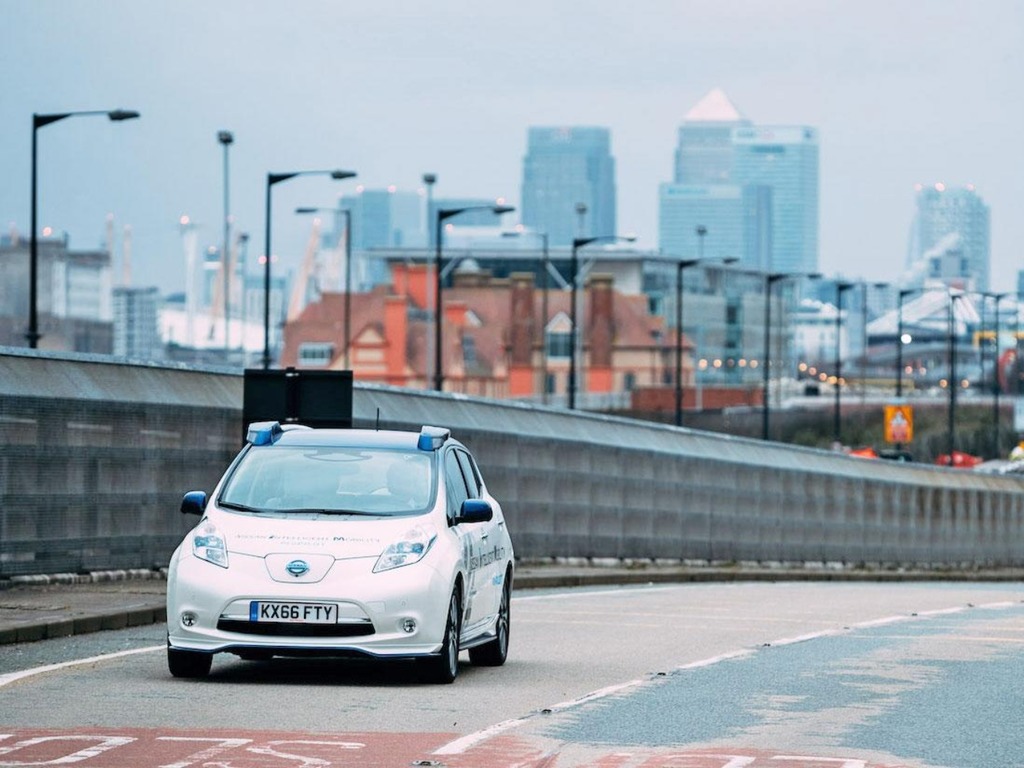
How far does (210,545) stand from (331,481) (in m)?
1.02

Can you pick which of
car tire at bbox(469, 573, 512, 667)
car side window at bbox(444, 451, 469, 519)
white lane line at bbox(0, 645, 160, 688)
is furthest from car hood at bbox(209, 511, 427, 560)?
car tire at bbox(469, 573, 512, 667)

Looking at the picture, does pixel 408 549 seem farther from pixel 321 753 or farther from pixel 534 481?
pixel 534 481

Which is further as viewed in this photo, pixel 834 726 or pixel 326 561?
pixel 326 561

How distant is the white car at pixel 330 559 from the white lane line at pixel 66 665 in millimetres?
920

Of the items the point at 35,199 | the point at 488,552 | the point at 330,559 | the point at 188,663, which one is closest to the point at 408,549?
the point at 330,559

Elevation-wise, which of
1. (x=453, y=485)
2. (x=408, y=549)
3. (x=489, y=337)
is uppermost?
(x=489, y=337)

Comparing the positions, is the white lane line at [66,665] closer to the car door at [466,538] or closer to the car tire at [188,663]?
the car tire at [188,663]

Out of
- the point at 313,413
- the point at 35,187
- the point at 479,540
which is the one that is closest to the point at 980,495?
the point at 35,187

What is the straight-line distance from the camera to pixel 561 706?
1262cm

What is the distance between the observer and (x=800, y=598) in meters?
27.1

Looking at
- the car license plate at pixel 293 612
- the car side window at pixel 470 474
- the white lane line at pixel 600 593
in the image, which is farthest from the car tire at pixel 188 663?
the white lane line at pixel 600 593

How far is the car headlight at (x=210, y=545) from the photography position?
44.1ft

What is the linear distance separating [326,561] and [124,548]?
29.5ft

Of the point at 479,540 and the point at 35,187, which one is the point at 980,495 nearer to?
the point at 35,187
